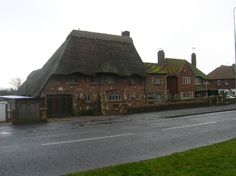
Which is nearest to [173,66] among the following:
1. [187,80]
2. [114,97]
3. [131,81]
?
[187,80]

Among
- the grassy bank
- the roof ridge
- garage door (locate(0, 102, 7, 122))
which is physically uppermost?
the roof ridge

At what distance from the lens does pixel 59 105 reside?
123ft

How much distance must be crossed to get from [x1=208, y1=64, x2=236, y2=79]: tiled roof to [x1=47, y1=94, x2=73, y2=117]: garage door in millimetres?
53947

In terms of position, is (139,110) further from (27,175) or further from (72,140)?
(27,175)

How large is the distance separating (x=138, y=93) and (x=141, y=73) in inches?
112

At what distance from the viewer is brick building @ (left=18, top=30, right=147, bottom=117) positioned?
37500 mm

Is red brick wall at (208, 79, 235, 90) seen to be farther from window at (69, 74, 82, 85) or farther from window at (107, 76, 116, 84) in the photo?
window at (69, 74, 82, 85)

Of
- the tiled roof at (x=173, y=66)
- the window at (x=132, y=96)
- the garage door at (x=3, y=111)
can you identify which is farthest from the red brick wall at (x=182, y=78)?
the garage door at (x=3, y=111)

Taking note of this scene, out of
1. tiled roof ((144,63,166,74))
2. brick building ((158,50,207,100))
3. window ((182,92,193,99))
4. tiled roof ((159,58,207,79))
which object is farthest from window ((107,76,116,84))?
window ((182,92,193,99))

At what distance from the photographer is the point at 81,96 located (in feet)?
130

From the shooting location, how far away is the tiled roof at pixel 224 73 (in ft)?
275

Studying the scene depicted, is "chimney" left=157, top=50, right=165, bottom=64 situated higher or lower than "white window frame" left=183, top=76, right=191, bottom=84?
higher

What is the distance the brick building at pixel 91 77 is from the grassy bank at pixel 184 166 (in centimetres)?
2479

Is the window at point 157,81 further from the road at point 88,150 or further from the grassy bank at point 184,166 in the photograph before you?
the grassy bank at point 184,166
